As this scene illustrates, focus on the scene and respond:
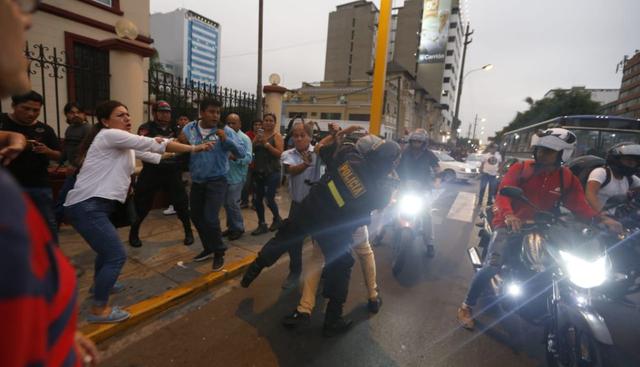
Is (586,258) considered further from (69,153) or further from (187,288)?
(69,153)

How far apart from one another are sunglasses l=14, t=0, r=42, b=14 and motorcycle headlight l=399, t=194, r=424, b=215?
4209 mm

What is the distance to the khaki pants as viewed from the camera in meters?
3.05

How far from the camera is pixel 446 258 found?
16.6 feet

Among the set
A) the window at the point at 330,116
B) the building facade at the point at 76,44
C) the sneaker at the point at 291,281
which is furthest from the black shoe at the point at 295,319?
the window at the point at 330,116

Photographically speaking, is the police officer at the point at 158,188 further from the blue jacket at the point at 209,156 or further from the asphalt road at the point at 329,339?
the asphalt road at the point at 329,339

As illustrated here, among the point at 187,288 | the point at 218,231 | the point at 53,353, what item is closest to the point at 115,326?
the point at 187,288

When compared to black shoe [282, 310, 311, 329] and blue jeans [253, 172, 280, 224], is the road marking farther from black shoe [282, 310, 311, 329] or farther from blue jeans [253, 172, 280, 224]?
black shoe [282, 310, 311, 329]

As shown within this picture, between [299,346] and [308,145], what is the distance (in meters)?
2.21

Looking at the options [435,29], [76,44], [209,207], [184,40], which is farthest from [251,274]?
[435,29]

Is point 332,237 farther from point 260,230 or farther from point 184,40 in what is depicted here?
point 184,40

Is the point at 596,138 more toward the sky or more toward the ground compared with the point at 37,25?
more toward the ground

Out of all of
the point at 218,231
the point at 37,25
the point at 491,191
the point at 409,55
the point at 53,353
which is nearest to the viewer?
the point at 53,353

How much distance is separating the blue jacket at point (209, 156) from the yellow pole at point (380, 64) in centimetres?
351

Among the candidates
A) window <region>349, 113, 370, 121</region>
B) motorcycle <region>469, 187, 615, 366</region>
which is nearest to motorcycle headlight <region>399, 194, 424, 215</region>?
motorcycle <region>469, 187, 615, 366</region>
